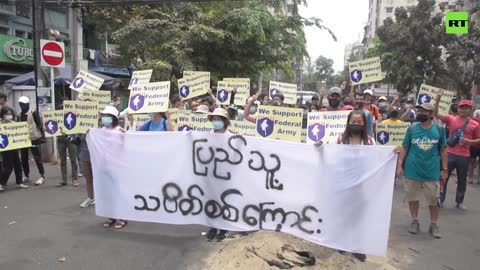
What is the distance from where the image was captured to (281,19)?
1897cm

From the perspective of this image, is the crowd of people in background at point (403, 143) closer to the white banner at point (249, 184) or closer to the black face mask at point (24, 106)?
the black face mask at point (24, 106)

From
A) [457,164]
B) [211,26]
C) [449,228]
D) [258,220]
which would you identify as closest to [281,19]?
[211,26]

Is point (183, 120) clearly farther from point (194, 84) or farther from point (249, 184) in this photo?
point (249, 184)

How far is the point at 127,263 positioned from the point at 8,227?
2228 mm

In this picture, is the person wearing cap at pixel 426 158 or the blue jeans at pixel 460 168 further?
the blue jeans at pixel 460 168

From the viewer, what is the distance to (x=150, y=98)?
23.5 feet

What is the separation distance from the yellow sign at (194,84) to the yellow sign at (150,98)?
2692 mm

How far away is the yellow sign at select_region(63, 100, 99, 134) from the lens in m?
8.32

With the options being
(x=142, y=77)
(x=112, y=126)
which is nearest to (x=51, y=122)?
(x=142, y=77)

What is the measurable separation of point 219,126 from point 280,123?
132cm

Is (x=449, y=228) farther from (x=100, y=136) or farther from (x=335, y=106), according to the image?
(x=100, y=136)

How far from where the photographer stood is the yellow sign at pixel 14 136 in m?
8.42

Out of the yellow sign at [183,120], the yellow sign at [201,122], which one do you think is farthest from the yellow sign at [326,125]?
the yellow sign at [183,120]

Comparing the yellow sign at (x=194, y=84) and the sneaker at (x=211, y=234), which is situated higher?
the yellow sign at (x=194, y=84)
